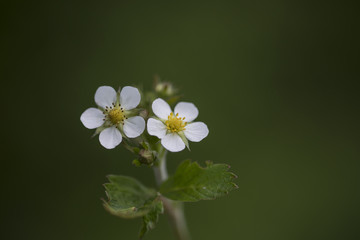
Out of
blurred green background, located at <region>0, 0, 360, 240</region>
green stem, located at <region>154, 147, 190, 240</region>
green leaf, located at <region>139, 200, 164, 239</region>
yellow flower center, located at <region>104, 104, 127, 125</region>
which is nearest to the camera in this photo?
green leaf, located at <region>139, 200, 164, 239</region>

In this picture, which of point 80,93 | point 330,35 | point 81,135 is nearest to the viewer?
point 81,135

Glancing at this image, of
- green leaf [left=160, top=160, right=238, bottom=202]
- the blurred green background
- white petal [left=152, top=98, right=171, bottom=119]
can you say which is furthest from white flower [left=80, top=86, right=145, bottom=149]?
Result: the blurred green background

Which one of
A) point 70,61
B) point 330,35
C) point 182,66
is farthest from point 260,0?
point 70,61

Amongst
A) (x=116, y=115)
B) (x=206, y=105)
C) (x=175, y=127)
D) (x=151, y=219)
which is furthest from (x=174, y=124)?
(x=206, y=105)

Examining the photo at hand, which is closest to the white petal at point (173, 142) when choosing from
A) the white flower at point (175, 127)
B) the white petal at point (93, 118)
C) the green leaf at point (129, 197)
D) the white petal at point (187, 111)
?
the white flower at point (175, 127)

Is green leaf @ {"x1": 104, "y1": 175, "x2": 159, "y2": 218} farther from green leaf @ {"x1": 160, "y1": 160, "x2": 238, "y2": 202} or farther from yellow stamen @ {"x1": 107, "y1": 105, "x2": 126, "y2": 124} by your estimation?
yellow stamen @ {"x1": 107, "y1": 105, "x2": 126, "y2": 124}

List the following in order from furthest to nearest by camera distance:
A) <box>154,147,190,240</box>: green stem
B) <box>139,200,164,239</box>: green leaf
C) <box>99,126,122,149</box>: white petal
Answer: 1. <box>154,147,190,240</box>: green stem
2. <box>99,126,122,149</box>: white petal
3. <box>139,200,164,239</box>: green leaf

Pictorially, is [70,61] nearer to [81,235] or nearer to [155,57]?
[155,57]
